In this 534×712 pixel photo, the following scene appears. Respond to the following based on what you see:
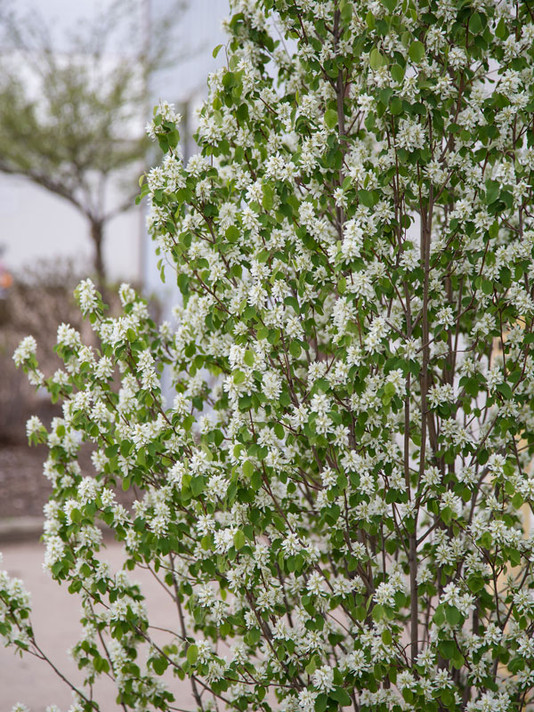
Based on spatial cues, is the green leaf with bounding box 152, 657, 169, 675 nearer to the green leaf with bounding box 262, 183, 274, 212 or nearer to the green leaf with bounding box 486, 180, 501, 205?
the green leaf with bounding box 262, 183, 274, 212

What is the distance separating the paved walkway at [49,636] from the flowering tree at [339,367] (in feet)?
2.91

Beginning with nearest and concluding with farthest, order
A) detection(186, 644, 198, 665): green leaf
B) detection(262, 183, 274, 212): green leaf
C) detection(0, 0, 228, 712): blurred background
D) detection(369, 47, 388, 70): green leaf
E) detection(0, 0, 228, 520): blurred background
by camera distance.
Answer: detection(369, 47, 388, 70): green leaf → detection(262, 183, 274, 212): green leaf → detection(186, 644, 198, 665): green leaf → detection(0, 0, 228, 712): blurred background → detection(0, 0, 228, 520): blurred background

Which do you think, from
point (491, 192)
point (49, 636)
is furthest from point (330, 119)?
point (49, 636)

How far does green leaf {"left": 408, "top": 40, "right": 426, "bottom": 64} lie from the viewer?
7.15 ft

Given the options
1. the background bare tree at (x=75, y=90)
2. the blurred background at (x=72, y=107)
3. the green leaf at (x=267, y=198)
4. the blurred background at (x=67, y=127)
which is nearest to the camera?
the green leaf at (x=267, y=198)

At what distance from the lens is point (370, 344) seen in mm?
2150

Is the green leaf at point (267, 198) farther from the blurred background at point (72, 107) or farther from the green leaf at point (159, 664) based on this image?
the blurred background at point (72, 107)

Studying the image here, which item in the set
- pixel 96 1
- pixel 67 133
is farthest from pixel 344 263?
pixel 96 1

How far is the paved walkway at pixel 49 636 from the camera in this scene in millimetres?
3973

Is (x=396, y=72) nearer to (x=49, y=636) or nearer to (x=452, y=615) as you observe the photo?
(x=452, y=615)

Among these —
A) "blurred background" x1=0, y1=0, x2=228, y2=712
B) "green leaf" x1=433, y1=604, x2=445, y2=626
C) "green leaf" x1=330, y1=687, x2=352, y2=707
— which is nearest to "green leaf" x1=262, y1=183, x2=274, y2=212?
"green leaf" x1=433, y1=604, x2=445, y2=626

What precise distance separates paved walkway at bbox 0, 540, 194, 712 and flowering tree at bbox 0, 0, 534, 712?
2.91ft

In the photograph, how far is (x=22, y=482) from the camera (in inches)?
289

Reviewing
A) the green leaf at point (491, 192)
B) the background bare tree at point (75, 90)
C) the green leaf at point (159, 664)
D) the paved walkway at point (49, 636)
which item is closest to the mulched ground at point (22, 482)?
the paved walkway at point (49, 636)
